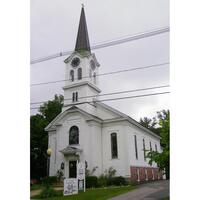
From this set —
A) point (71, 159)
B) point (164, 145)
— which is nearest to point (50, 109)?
point (71, 159)

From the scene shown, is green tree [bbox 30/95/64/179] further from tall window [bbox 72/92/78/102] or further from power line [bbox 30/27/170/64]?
power line [bbox 30/27/170/64]

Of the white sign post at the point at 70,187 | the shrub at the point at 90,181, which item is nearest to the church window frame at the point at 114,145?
the shrub at the point at 90,181

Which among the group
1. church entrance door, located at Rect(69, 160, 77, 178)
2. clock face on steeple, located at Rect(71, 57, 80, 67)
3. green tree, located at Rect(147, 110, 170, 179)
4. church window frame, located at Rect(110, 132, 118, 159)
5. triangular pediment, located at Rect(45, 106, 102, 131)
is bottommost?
church entrance door, located at Rect(69, 160, 77, 178)

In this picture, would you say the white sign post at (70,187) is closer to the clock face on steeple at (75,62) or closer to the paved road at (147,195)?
the paved road at (147,195)

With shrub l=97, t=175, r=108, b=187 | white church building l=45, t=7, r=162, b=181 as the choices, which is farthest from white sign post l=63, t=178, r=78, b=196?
white church building l=45, t=7, r=162, b=181

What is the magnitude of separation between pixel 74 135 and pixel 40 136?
2.67 m

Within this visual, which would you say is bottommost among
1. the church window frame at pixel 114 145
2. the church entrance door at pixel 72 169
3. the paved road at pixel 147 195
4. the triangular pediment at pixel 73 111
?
the church entrance door at pixel 72 169

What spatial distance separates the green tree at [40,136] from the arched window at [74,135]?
1.92 metres

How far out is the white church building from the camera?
8836mm

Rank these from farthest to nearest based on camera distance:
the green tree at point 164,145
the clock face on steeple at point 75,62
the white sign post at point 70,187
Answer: the clock face on steeple at point 75,62, the white sign post at point 70,187, the green tree at point 164,145

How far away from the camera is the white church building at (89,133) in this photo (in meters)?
8.84
